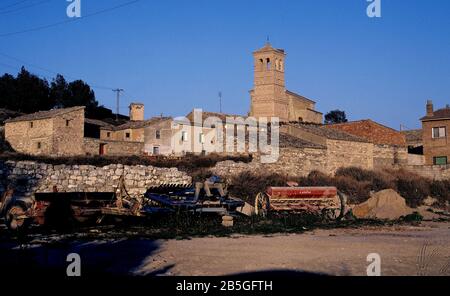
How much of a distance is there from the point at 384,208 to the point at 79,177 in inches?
571

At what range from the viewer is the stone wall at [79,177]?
993 inches

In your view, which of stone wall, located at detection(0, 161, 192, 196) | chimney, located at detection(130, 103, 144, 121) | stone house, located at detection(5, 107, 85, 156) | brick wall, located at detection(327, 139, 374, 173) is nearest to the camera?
stone wall, located at detection(0, 161, 192, 196)

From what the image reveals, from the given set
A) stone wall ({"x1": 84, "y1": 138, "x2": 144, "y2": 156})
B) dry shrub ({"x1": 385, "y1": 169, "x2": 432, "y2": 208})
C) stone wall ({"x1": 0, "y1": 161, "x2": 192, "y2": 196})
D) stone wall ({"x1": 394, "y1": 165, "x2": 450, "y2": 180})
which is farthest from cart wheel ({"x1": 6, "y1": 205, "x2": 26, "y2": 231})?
stone wall ({"x1": 394, "y1": 165, "x2": 450, "y2": 180})

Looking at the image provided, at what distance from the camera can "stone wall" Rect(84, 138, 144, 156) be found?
4456cm

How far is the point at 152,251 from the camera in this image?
11.5 metres

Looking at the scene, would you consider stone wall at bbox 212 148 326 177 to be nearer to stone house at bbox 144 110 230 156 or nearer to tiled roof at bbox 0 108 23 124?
stone house at bbox 144 110 230 156

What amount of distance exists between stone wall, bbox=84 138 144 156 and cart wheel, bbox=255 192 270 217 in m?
23.6

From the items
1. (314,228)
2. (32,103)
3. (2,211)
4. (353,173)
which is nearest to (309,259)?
(314,228)

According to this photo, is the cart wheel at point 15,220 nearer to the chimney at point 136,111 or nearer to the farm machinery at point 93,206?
the farm machinery at point 93,206

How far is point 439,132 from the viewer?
48.3 metres

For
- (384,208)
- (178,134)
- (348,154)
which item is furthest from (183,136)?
(384,208)

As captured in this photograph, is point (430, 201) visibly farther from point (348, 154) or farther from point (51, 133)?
point (51, 133)
